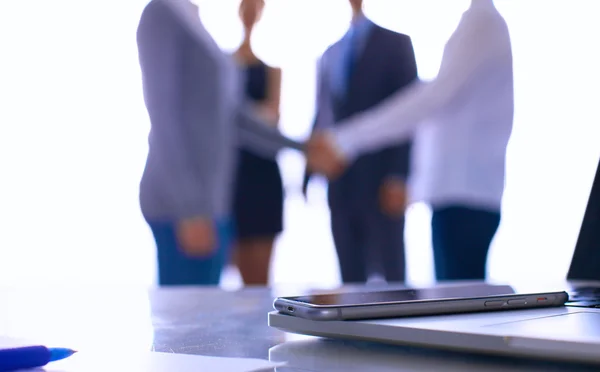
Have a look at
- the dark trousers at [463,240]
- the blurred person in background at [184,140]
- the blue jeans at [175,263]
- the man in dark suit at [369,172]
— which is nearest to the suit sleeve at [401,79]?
the man in dark suit at [369,172]

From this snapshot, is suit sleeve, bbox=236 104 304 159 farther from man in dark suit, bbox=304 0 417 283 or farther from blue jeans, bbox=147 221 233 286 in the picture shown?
blue jeans, bbox=147 221 233 286

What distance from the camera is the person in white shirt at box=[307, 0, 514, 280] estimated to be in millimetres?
1857

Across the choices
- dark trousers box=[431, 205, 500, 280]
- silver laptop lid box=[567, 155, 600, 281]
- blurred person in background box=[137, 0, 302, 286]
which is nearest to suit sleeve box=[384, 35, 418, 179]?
dark trousers box=[431, 205, 500, 280]

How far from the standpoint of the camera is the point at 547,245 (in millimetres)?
3076

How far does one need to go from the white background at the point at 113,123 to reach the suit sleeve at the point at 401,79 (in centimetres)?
69

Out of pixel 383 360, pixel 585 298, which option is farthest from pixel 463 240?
pixel 383 360

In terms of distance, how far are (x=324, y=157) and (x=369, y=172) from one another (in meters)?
0.16

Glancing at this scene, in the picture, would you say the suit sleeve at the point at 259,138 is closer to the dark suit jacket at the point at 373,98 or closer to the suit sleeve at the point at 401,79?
the dark suit jacket at the point at 373,98

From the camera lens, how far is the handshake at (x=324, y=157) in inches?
86.8

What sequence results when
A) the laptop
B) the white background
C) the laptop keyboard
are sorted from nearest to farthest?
the laptop
the laptop keyboard
the white background

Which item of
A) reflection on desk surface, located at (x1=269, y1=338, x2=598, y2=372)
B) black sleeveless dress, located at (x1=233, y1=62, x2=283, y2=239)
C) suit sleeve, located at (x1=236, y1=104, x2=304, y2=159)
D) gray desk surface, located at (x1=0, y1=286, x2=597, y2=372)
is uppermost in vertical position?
suit sleeve, located at (x1=236, y1=104, x2=304, y2=159)

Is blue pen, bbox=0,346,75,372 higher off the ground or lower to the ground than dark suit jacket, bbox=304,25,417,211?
lower

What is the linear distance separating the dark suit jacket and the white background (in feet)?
2.05

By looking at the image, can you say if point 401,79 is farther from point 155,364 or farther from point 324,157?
point 155,364
